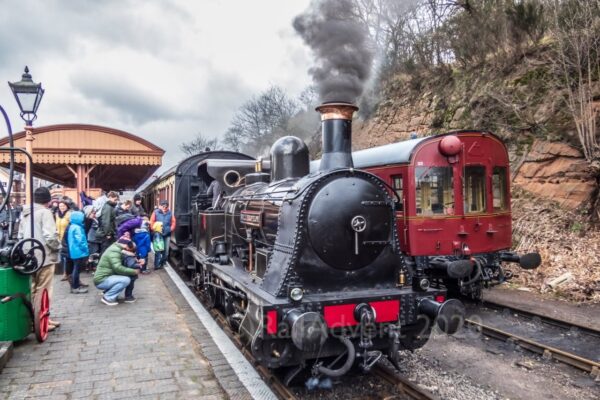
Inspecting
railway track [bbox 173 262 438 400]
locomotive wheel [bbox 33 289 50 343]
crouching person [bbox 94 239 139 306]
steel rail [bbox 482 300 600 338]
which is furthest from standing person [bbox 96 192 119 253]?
steel rail [bbox 482 300 600 338]

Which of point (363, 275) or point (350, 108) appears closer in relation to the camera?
point (363, 275)

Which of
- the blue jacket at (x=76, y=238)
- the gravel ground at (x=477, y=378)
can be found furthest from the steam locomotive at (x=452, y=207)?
the blue jacket at (x=76, y=238)

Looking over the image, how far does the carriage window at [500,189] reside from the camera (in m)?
8.50

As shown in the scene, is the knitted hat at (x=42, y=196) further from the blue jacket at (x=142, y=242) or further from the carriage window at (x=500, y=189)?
the carriage window at (x=500, y=189)

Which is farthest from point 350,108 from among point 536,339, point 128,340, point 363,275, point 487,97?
point 487,97

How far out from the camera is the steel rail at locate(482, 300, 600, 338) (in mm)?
6343

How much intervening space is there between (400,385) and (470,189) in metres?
4.78

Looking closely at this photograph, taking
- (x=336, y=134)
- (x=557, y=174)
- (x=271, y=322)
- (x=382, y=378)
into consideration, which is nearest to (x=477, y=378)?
(x=382, y=378)

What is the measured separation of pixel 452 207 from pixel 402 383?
13.9 feet

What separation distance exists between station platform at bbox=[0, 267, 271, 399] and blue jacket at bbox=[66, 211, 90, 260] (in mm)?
928

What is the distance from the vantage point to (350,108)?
16.0 ft

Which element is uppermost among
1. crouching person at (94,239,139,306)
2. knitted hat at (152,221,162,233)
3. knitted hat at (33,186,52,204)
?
knitted hat at (33,186,52,204)

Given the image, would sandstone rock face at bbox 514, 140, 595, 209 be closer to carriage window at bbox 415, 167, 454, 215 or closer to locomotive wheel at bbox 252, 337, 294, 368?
carriage window at bbox 415, 167, 454, 215

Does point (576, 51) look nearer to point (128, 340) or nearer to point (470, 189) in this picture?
point (470, 189)
